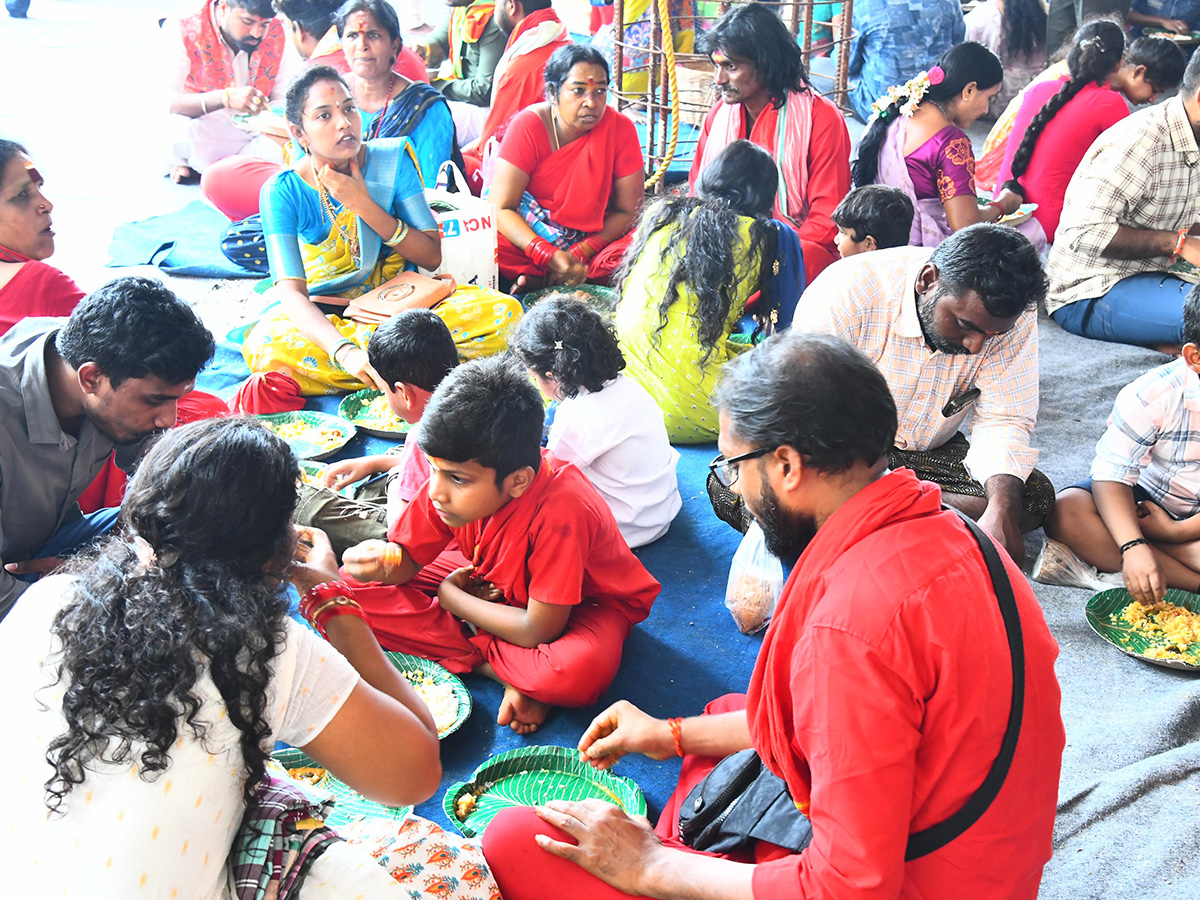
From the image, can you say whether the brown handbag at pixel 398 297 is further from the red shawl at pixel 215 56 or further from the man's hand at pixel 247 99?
the red shawl at pixel 215 56

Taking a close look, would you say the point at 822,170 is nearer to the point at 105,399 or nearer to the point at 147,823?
the point at 105,399

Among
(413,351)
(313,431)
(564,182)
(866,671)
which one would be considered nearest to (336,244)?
(313,431)

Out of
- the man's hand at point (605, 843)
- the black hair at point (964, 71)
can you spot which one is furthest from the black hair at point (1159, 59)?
the man's hand at point (605, 843)

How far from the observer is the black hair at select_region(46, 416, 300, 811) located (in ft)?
4.02

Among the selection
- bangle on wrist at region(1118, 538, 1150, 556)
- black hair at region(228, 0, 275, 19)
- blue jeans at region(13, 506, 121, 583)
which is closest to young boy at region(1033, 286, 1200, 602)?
bangle on wrist at region(1118, 538, 1150, 556)

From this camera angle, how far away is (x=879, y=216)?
355cm

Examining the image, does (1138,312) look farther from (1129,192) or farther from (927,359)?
(927,359)

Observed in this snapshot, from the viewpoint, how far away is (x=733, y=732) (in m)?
1.87

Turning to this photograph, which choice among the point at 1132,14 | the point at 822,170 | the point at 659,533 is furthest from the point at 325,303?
the point at 1132,14

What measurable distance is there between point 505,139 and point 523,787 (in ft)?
10.9

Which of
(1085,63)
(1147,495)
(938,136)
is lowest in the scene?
(1147,495)

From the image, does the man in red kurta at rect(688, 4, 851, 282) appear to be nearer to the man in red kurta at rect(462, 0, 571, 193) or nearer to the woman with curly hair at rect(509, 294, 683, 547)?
the man in red kurta at rect(462, 0, 571, 193)

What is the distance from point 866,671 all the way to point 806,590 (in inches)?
6.3

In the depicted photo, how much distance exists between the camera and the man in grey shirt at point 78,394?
2.19 metres
